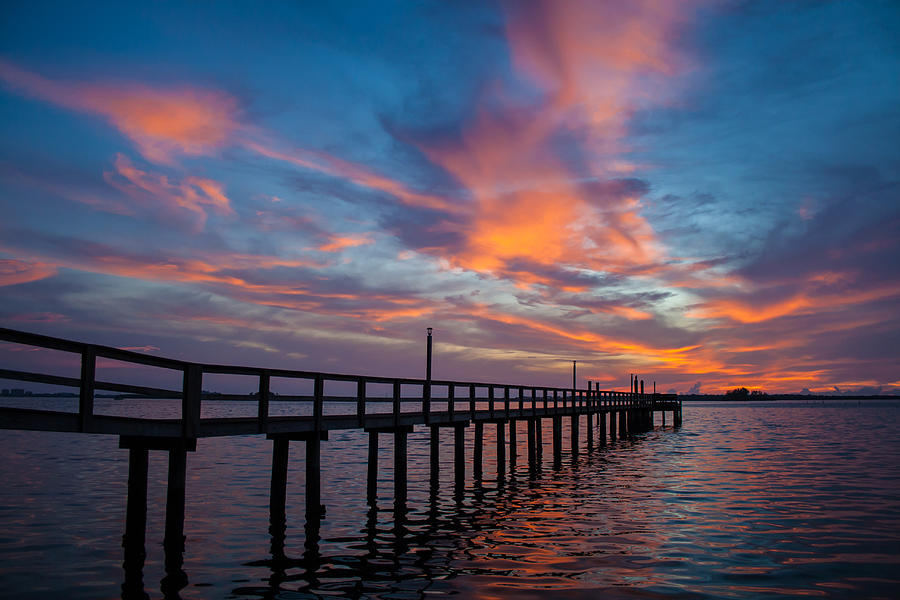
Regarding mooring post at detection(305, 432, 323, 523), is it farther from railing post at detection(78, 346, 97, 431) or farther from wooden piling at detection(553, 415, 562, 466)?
wooden piling at detection(553, 415, 562, 466)

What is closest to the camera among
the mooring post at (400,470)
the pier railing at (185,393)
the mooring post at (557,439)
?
the pier railing at (185,393)

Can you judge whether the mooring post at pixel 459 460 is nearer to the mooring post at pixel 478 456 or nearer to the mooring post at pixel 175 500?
the mooring post at pixel 478 456

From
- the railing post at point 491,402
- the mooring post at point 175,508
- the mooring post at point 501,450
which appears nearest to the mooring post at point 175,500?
the mooring post at point 175,508

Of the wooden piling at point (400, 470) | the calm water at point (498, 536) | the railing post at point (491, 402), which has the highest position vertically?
the railing post at point (491, 402)

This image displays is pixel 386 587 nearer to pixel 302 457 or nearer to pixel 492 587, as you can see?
pixel 492 587

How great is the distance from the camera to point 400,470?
2073 centimetres

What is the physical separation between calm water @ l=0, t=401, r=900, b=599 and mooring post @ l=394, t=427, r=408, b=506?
59cm

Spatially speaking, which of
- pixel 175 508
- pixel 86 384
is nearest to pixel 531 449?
pixel 175 508

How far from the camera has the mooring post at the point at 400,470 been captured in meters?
20.4

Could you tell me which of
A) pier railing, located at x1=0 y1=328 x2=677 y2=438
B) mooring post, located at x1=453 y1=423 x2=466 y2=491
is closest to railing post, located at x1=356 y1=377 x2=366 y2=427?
pier railing, located at x1=0 y1=328 x2=677 y2=438

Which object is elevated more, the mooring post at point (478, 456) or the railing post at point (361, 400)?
the railing post at point (361, 400)

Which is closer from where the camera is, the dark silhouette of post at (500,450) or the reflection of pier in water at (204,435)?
the reflection of pier in water at (204,435)

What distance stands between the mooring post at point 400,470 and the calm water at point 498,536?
59 cm

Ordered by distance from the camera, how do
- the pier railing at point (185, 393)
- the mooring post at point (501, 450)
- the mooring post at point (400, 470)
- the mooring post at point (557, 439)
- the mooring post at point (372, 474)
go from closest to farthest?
the pier railing at point (185, 393), the mooring post at point (400, 470), the mooring post at point (372, 474), the mooring post at point (501, 450), the mooring post at point (557, 439)
